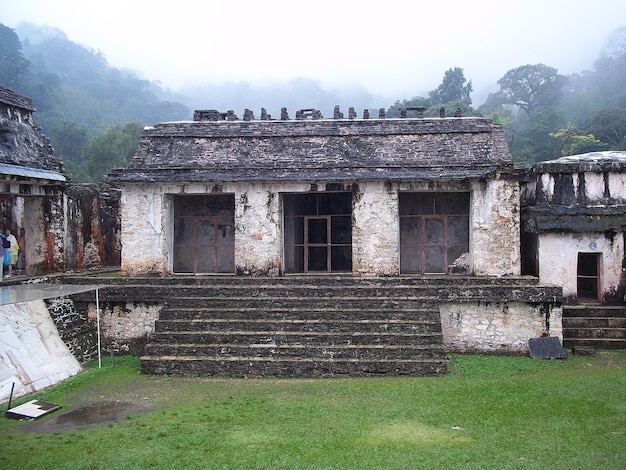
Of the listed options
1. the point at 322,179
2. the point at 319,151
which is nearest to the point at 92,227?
the point at 319,151

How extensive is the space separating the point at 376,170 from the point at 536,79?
51266 millimetres

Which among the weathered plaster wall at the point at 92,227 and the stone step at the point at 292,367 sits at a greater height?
the weathered plaster wall at the point at 92,227

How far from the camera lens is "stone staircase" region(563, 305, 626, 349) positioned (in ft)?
39.8

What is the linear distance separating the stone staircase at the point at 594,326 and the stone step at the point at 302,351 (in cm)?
406

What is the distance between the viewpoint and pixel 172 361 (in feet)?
33.4

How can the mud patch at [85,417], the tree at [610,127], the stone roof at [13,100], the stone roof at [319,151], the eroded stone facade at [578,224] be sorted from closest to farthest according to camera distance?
1. the mud patch at [85,417]
2. the stone roof at [319,151]
3. the eroded stone facade at [578,224]
4. the stone roof at [13,100]
5. the tree at [610,127]

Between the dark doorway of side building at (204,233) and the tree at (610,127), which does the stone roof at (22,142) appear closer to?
the dark doorway of side building at (204,233)

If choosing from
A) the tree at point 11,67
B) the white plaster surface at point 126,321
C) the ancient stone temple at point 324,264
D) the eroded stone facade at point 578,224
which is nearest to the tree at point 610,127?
the eroded stone facade at point 578,224

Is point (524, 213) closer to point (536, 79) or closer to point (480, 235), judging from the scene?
point (480, 235)

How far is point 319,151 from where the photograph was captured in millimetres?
13758

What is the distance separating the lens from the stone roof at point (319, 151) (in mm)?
12914

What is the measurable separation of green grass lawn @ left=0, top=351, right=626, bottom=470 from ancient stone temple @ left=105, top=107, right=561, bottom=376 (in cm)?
82

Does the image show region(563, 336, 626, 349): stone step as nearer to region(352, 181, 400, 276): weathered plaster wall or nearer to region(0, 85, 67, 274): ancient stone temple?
region(352, 181, 400, 276): weathered plaster wall

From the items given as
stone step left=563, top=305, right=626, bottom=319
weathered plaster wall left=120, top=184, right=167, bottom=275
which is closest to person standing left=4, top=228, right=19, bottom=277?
weathered plaster wall left=120, top=184, right=167, bottom=275
